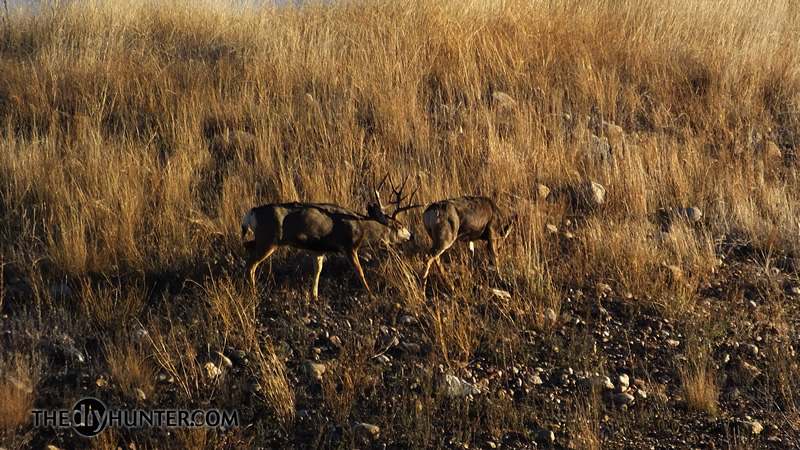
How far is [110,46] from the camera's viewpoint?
991 cm

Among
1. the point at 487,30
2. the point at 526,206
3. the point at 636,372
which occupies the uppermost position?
the point at 487,30

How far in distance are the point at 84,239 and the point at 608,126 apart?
16.8 ft

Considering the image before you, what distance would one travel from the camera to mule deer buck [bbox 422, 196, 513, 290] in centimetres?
607

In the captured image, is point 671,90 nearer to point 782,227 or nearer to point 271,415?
point 782,227

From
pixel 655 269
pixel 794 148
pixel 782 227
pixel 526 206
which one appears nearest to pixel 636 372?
pixel 655 269

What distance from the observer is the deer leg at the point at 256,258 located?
18.7 feet

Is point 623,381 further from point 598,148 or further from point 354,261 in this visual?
point 598,148

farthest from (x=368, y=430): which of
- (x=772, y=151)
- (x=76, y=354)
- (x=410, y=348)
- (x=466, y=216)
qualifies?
(x=772, y=151)

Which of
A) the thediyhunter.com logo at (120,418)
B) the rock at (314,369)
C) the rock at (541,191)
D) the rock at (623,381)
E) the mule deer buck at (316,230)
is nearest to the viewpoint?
the thediyhunter.com logo at (120,418)

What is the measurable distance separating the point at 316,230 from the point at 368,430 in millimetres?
1510

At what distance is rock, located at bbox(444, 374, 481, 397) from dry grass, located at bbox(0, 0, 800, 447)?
4.2 inches

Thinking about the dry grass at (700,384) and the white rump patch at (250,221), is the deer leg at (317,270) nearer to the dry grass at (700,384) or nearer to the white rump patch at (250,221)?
the white rump patch at (250,221)

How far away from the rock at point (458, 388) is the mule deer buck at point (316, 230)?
3.51 feet

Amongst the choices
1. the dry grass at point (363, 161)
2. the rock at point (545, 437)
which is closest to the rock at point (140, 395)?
the dry grass at point (363, 161)
